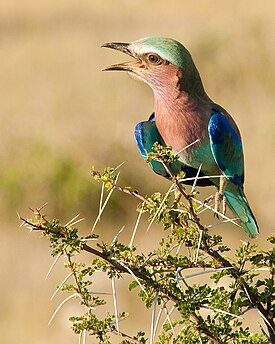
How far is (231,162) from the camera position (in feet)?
12.0

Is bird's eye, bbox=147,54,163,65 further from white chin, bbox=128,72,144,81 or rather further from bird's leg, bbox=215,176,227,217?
bird's leg, bbox=215,176,227,217

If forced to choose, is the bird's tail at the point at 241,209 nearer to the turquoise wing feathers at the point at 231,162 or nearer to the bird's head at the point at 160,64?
the turquoise wing feathers at the point at 231,162

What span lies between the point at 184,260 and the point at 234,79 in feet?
23.0

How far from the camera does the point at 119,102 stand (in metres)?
9.29

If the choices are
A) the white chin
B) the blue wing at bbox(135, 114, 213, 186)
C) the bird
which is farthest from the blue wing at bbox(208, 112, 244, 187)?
the white chin

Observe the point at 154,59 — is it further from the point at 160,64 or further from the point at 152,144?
the point at 152,144

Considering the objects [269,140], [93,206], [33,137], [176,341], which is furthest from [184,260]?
[33,137]

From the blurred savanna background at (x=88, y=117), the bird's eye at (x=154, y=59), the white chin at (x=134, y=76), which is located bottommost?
the bird's eye at (x=154, y=59)

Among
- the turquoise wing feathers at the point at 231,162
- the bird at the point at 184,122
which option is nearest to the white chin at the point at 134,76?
the bird at the point at 184,122

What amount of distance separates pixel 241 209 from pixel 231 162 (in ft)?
0.63

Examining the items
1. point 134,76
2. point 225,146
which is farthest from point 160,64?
point 225,146

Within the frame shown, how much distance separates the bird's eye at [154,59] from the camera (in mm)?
3406

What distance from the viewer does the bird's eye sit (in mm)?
3406

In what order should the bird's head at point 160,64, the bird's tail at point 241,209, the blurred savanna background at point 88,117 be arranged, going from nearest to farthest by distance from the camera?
the bird's head at point 160,64, the bird's tail at point 241,209, the blurred savanna background at point 88,117
